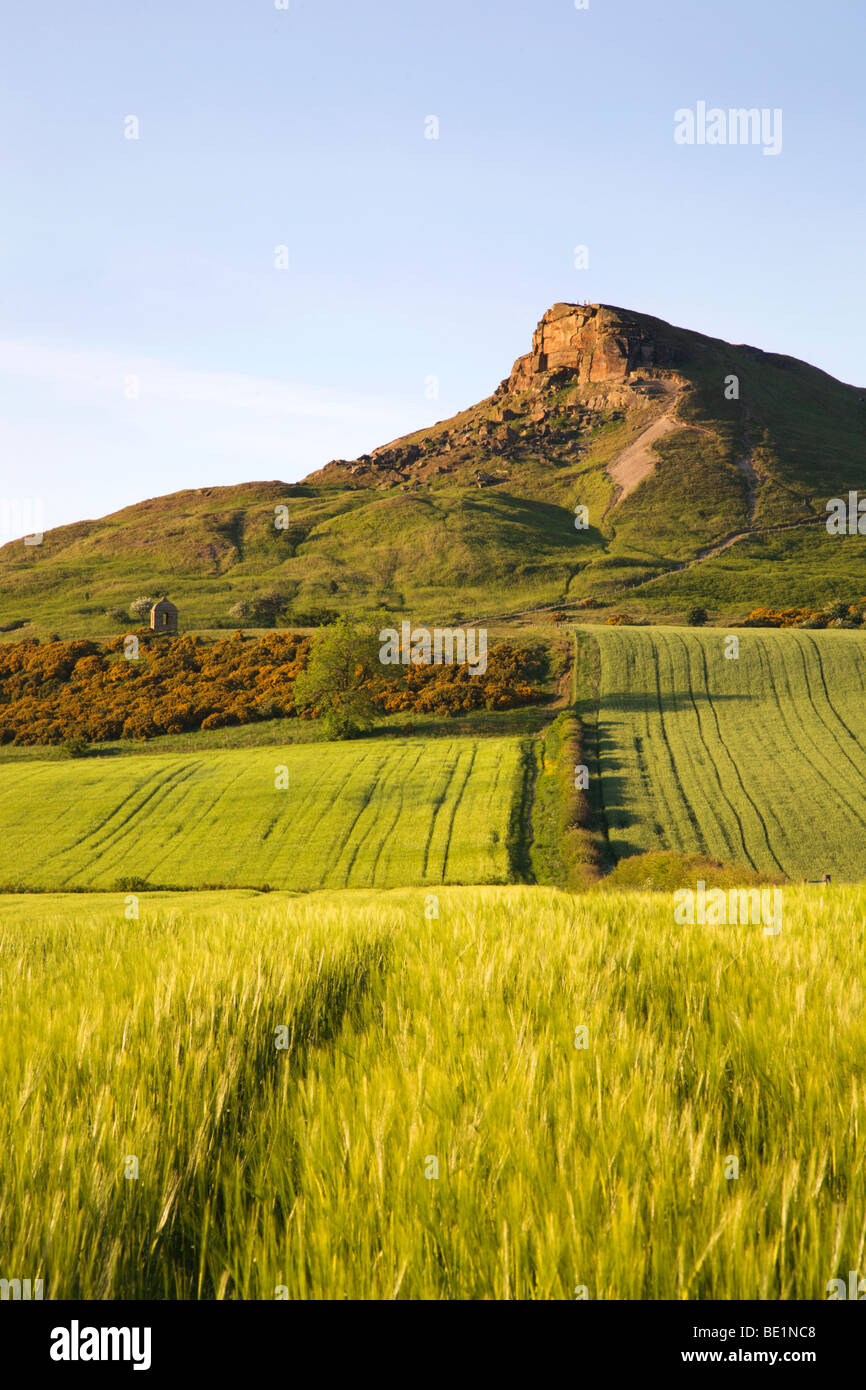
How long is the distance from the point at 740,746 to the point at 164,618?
6733cm

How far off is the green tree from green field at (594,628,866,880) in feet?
62.0

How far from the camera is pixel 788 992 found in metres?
4.06

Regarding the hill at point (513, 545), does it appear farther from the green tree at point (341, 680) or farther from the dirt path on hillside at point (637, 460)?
the green tree at point (341, 680)

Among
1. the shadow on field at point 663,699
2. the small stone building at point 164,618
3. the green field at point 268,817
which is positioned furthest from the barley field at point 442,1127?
the small stone building at point 164,618

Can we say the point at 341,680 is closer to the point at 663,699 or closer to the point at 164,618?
the point at 663,699

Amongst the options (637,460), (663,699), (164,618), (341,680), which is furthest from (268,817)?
(637,460)

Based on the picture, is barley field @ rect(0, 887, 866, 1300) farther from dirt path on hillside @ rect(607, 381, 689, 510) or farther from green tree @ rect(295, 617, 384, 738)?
dirt path on hillside @ rect(607, 381, 689, 510)

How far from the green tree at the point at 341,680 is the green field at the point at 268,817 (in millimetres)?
3837

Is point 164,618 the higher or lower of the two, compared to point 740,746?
higher

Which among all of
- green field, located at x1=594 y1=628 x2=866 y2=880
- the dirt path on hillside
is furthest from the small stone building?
the dirt path on hillside

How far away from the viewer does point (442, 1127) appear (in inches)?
108

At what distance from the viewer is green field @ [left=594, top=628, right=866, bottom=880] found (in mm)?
39938
